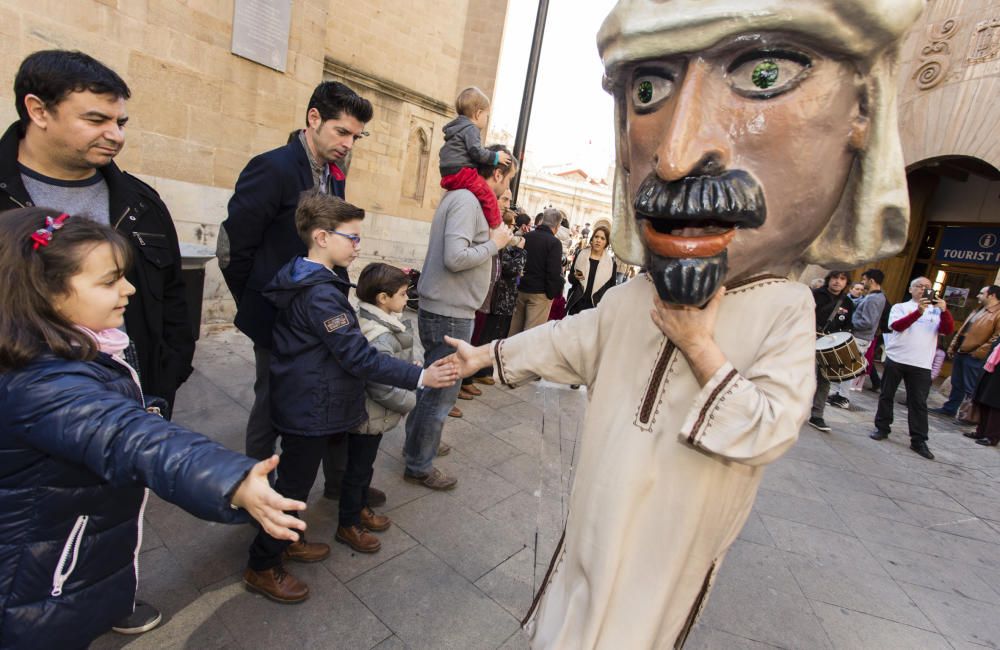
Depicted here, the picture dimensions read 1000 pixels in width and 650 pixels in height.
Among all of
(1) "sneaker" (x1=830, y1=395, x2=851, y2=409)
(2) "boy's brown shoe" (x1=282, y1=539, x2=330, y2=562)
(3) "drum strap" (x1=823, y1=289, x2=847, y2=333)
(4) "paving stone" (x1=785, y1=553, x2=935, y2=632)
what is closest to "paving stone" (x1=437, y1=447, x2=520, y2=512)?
(2) "boy's brown shoe" (x1=282, y1=539, x2=330, y2=562)

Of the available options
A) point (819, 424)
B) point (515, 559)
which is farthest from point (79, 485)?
point (819, 424)

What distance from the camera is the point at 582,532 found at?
1.35m

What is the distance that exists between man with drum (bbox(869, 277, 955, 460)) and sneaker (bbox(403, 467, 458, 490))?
5.19 metres

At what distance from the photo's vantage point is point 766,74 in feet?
3.35

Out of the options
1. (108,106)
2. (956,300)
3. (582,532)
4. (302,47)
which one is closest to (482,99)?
(108,106)

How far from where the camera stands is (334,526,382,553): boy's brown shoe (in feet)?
8.29

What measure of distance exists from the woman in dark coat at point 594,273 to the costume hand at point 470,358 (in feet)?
13.2

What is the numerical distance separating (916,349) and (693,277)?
5983 millimetres

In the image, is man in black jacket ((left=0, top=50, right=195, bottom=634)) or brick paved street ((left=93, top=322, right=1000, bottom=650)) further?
brick paved street ((left=93, top=322, right=1000, bottom=650))

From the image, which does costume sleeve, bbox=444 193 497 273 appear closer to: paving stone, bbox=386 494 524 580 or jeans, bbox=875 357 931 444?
paving stone, bbox=386 494 524 580

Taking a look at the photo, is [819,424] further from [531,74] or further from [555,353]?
[555,353]

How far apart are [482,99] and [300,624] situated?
122 inches

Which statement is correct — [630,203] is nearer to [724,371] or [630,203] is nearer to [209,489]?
[724,371]

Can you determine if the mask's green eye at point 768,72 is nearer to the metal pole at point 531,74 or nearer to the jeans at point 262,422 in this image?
the jeans at point 262,422
